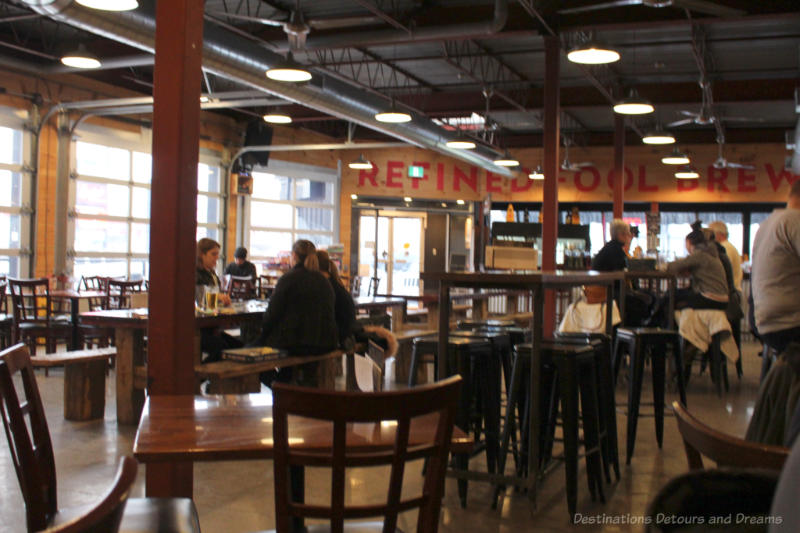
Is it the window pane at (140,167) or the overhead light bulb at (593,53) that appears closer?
the overhead light bulb at (593,53)

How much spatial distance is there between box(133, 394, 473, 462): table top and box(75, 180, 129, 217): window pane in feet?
32.5

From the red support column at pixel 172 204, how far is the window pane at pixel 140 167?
9718 mm

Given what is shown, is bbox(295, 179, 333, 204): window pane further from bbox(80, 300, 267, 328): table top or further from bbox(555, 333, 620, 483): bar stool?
bbox(555, 333, 620, 483): bar stool

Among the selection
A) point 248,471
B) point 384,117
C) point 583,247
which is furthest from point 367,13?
point 583,247

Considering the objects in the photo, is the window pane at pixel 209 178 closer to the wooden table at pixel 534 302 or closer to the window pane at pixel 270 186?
the window pane at pixel 270 186

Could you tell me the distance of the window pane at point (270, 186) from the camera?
1553 cm

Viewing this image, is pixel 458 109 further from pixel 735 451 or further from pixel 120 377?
pixel 735 451

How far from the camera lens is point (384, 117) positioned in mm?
9836

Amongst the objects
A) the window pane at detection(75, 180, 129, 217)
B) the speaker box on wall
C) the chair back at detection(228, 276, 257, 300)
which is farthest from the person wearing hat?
the speaker box on wall

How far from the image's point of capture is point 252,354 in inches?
212

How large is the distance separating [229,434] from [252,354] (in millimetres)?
3268

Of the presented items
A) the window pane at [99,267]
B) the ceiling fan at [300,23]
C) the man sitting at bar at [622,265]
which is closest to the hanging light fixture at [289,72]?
the ceiling fan at [300,23]

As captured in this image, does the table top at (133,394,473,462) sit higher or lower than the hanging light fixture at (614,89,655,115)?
lower

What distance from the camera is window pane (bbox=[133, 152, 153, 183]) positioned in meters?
12.7
